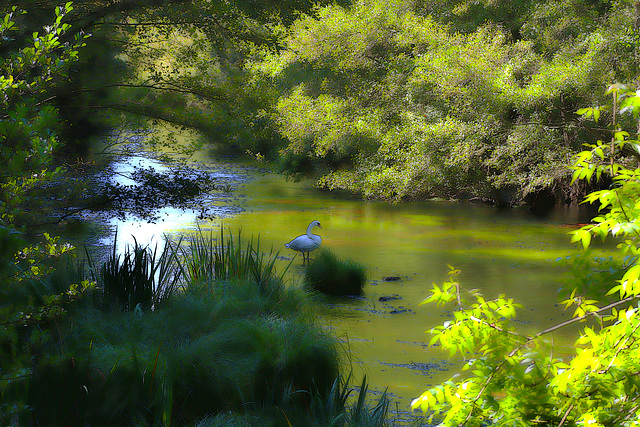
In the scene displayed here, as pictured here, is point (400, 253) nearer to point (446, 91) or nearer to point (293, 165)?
point (446, 91)

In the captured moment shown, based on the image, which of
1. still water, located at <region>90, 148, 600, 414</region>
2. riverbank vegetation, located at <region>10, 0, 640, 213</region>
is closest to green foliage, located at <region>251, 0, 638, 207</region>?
riverbank vegetation, located at <region>10, 0, 640, 213</region>

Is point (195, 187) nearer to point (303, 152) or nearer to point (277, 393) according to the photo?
point (277, 393)

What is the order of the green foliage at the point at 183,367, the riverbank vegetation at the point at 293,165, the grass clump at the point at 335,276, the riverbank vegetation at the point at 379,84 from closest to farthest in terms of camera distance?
the riverbank vegetation at the point at 293,165 → the green foliage at the point at 183,367 → the grass clump at the point at 335,276 → the riverbank vegetation at the point at 379,84

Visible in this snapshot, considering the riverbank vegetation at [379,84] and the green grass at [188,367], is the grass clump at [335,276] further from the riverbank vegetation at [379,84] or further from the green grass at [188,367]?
the green grass at [188,367]

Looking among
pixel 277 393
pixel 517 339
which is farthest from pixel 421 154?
pixel 517 339

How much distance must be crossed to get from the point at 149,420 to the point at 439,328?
1.80 meters

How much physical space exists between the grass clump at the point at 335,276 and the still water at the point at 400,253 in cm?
23

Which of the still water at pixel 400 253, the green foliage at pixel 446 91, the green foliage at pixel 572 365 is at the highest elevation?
the green foliage at pixel 446 91

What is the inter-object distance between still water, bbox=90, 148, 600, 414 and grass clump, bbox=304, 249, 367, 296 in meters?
0.23

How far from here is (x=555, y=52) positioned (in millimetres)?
13844

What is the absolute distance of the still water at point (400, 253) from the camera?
18.4ft

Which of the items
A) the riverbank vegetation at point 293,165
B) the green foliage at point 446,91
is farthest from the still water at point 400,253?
the green foliage at point 446,91

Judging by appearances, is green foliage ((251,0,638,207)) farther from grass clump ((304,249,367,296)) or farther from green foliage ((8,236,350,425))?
green foliage ((8,236,350,425))

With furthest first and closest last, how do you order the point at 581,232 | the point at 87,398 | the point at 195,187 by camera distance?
the point at 195,187, the point at 87,398, the point at 581,232
